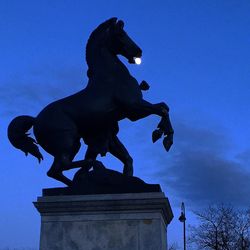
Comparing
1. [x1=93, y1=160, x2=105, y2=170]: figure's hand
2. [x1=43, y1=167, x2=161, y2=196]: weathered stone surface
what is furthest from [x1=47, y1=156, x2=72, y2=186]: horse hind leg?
[x1=93, y1=160, x2=105, y2=170]: figure's hand

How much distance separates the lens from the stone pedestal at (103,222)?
7801mm

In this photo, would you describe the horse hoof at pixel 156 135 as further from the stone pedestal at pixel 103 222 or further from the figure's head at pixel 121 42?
the figure's head at pixel 121 42

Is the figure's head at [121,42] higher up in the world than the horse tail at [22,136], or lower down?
higher up

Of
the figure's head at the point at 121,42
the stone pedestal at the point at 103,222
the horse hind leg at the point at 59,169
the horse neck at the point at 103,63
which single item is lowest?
Answer: the stone pedestal at the point at 103,222

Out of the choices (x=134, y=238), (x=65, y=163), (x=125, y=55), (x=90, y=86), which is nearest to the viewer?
(x=134, y=238)

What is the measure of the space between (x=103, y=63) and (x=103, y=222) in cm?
306

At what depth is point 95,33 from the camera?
32.4 feet

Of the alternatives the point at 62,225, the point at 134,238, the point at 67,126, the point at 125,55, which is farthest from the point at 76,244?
the point at 125,55

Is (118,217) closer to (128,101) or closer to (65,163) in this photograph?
(65,163)

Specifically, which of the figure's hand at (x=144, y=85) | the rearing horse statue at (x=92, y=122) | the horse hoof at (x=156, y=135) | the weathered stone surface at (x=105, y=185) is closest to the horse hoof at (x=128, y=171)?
the rearing horse statue at (x=92, y=122)

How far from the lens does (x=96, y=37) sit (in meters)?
9.84

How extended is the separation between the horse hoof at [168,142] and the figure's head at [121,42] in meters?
1.79

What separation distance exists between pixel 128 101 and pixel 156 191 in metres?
1.67

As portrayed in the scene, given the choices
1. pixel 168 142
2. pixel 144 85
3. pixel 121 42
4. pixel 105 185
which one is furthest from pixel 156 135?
pixel 121 42
